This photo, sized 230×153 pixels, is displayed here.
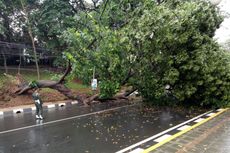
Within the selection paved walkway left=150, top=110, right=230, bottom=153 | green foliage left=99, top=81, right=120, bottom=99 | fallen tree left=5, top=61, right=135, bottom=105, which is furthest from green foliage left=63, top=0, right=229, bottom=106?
paved walkway left=150, top=110, right=230, bottom=153

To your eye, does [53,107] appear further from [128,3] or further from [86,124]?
[128,3]

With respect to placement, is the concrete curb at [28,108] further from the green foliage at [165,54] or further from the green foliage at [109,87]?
the green foliage at [109,87]

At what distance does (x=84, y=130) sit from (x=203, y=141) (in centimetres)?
379

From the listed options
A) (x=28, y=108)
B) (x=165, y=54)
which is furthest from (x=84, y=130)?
(x=28, y=108)

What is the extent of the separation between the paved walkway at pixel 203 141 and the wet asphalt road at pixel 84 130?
1.06 m

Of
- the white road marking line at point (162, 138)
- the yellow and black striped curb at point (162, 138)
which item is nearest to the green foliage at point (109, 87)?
the yellow and black striped curb at point (162, 138)

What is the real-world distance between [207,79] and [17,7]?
53.1ft

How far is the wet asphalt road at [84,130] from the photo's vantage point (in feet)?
24.2

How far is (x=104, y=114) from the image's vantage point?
12.7 metres

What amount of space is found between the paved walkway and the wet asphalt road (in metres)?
1.06

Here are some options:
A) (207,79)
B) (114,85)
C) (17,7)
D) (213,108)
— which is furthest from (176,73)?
(17,7)

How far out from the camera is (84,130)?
9.34 m

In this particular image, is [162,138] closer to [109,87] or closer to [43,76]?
[109,87]

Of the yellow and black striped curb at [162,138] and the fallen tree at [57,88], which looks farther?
the fallen tree at [57,88]
